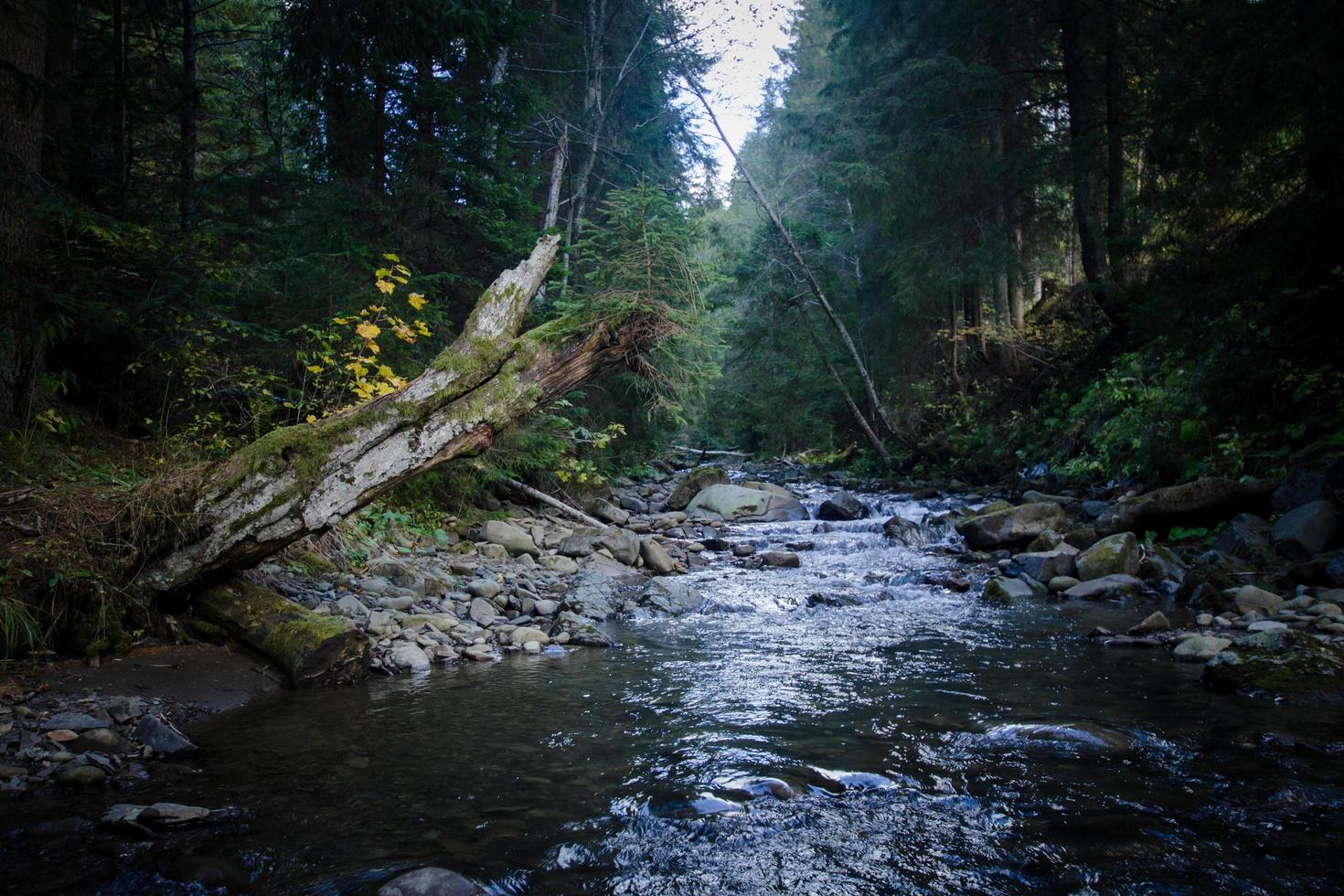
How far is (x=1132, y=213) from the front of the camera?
10.7 metres

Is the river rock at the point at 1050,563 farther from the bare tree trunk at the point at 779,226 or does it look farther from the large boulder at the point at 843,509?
the bare tree trunk at the point at 779,226

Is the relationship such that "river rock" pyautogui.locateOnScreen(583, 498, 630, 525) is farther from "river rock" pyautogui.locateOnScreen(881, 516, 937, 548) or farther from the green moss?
the green moss

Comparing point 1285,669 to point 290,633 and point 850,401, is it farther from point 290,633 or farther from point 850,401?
point 850,401

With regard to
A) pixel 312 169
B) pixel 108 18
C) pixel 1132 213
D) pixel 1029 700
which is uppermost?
pixel 108 18

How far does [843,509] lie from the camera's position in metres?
14.7

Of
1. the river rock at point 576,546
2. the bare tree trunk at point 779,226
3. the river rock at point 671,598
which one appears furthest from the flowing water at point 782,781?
the bare tree trunk at point 779,226

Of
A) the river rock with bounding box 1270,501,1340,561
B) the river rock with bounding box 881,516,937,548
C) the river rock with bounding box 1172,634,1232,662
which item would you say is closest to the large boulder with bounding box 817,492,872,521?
the river rock with bounding box 881,516,937,548

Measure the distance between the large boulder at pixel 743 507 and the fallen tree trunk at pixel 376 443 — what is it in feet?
30.5

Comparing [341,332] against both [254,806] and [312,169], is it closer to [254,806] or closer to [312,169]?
[312,169]

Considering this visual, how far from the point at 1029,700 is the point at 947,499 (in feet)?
36.3

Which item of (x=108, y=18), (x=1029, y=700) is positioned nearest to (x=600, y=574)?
(x=1029, y=700)

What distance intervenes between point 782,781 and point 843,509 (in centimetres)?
1156

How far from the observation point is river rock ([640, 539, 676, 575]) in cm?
1054

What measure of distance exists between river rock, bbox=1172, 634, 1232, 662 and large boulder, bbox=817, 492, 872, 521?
8860 mm
